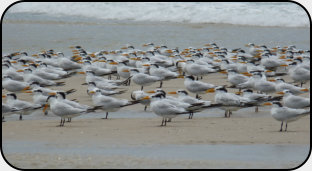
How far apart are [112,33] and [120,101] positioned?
9137 mm

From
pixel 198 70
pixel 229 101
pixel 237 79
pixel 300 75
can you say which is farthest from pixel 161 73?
pixel 229 101

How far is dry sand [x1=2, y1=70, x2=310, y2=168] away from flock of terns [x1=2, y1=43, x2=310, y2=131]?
213 mm

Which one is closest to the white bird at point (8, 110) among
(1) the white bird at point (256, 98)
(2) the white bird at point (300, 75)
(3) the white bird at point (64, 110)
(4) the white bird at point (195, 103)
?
(3) the white bird at point (64, 110)

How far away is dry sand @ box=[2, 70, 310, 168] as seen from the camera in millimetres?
4786

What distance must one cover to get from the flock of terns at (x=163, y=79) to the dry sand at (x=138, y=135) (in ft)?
0.70

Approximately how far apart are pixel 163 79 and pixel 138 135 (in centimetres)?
395

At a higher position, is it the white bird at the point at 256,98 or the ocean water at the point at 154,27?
the white bird at the point at 256,98

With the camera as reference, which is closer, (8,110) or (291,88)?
(8,110)

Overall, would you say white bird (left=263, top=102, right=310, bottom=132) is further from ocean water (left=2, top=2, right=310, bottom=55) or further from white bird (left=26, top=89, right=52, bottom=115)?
ocean water (left=2, top=2, right=310, bottom=55)

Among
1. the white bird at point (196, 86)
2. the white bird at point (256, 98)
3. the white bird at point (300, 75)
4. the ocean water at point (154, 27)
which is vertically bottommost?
the ocean water at point (154, 27)

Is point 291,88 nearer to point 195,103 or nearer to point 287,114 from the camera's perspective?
point 195,103

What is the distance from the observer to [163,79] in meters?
10.2

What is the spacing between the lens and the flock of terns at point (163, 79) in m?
7.36

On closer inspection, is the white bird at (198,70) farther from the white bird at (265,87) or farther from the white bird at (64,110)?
the white bird at (64,110)
